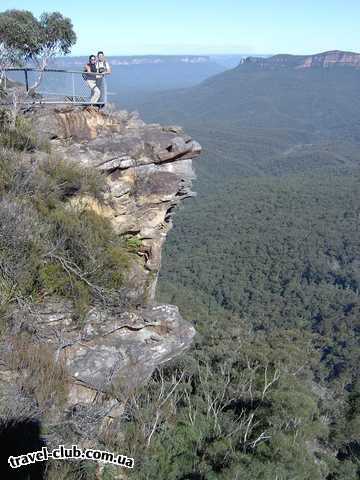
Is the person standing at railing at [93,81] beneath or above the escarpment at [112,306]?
above

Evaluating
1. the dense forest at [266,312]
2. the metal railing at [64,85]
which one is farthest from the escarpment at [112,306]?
the dense forest at [266,312]

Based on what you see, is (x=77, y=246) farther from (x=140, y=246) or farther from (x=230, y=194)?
(x=230, y=194)

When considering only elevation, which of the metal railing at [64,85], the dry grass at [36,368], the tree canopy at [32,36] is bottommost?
the dry grass at [36,368]

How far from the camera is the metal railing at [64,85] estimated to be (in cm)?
1062

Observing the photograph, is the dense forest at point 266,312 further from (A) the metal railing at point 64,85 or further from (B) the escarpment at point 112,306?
(A) the metal railing at point 64,85

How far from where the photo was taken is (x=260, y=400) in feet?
41.8

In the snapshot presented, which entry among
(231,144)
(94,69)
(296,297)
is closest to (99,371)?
(94,69)

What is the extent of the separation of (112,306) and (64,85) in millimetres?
6261

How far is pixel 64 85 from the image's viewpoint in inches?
429

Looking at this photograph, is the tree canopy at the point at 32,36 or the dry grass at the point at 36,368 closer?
the dry grass at the point at 36,368

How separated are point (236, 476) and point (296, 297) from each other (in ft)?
153

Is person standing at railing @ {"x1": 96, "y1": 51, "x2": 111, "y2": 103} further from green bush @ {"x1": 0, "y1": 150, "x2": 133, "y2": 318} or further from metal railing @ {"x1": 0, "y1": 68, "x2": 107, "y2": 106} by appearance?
green bush @ {"x1": 0, "y1": 150, "x2": 133, "y2": 318}

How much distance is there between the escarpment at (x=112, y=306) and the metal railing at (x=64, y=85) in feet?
2.63

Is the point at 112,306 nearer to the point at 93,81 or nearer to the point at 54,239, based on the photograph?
the point at 54,239
